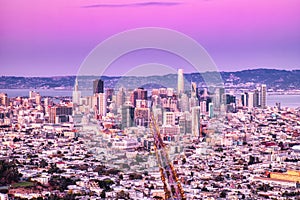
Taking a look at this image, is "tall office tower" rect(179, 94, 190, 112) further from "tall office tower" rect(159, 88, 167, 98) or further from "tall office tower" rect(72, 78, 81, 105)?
"tall office tower" rect(72, 78, 81, 105)

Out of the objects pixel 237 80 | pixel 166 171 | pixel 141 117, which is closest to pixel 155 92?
pixel 141 117

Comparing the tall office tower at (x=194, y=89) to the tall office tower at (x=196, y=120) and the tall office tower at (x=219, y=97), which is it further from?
the tall office tower at (x=219, y=97)

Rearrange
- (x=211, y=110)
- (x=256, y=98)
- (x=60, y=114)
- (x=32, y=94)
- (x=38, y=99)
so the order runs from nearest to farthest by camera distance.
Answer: (x=211, y=110) < (x=60, y=114) < (x=38, y=99) < (x=256, y=98) < (x=32, y=94)

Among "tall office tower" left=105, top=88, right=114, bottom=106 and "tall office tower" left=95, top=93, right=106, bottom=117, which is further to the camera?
"tall office tower" left=105, top=88, right=114, bottom=106

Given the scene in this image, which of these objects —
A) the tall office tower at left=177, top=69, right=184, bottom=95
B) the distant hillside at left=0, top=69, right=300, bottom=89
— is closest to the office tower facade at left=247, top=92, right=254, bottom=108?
the distant hillside at left=0, top=69, right=300, bottom=89

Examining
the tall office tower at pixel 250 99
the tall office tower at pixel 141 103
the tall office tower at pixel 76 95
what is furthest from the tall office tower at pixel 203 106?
the tall office tower at pixel 250 99

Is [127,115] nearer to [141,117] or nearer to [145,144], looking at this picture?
[141,117]

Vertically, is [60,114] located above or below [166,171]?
above
